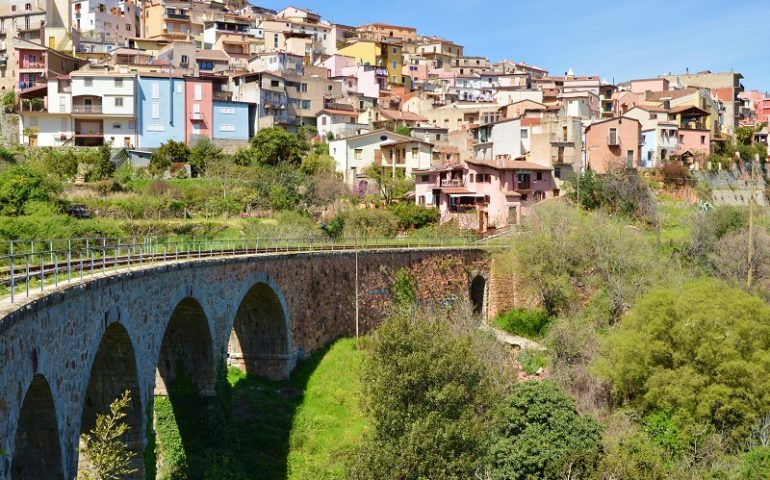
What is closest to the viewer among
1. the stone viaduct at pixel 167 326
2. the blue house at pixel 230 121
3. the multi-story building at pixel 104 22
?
the stone viaduct at pixel 167 326

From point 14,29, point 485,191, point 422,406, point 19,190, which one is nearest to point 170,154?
point 19,190

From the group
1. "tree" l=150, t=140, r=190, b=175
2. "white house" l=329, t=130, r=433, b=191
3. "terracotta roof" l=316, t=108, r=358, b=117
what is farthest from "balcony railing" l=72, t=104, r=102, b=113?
"terracotta roof" l=316, t=108, r=358, b=117

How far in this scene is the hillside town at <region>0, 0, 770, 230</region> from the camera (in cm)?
6733

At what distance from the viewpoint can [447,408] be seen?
28.2 meters

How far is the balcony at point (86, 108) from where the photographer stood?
2726 inches

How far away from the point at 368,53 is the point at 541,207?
59026 millimetres

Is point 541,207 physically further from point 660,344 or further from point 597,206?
point 660,344

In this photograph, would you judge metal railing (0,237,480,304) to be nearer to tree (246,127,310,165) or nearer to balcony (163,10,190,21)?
tree (246,127,310,165)

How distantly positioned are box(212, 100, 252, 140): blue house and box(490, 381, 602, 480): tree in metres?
48.5

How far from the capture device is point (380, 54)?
108 meters

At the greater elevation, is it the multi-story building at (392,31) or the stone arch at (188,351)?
the multi-story building at (392,31)

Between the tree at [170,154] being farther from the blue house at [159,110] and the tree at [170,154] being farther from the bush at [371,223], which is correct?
the bush at [371,223]

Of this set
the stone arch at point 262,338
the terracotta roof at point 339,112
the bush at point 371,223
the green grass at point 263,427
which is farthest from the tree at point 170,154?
Result: the green grass at point 263,427

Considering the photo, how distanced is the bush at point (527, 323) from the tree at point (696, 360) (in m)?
11.1
